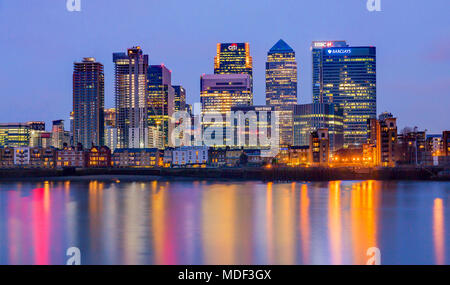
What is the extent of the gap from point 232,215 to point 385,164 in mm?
100079

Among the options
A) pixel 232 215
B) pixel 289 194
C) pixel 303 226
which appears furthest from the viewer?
pixel 289 194

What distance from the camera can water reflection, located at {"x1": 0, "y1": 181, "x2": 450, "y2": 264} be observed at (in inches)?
1345

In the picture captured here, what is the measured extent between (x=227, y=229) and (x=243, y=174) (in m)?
91.2

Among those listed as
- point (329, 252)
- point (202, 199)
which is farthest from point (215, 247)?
point (202, 199)

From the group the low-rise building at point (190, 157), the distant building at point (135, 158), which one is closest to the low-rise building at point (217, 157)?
the low-rise building at point (190, 157)

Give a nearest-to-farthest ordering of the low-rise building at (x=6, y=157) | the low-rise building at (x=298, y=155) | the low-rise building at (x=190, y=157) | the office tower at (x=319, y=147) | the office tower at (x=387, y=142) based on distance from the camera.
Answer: the office tower at (x=387, y=142) < the office tower at (x=319, y=147) < the low-rise building at (x=190, y=157) < the low-rise building at (x=6, y=157) < the low-rise building at (x=298, y=155)

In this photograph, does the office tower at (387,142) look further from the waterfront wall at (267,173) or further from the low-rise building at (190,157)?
the low-rise building at (190,157)

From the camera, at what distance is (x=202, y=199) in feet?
241

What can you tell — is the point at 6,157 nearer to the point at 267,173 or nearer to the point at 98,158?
the point at 98,158

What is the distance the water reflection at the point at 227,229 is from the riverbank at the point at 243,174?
49401 millimetres

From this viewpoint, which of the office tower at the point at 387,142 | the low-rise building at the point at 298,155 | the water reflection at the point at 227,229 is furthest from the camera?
the low-rise building at the point at 298,155

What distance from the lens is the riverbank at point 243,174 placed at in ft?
397
